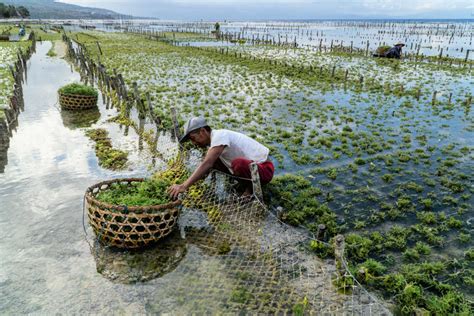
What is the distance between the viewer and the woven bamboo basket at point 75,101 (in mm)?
12539

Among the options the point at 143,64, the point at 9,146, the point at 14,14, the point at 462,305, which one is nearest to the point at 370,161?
the point at 462,305

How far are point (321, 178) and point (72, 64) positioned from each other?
2312 centimetres

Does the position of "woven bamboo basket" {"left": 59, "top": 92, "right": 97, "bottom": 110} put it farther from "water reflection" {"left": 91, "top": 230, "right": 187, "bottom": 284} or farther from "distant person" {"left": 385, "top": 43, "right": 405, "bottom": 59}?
"distant person" {"left": 385, "top": 43, "right": 405, "bottom": 59}

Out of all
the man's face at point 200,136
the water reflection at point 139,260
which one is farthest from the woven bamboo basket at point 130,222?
the man's face at point 200,136

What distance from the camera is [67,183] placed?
23.8 feet

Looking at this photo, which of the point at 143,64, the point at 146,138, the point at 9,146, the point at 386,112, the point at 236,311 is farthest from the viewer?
the point at 143,64

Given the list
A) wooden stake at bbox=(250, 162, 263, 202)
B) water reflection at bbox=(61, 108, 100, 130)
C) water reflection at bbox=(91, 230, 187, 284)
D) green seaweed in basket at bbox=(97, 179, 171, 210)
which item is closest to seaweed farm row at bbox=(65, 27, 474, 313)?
wooden stake at bbox=(250, 162, 263, 202)

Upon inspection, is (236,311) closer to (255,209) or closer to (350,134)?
(255,209)

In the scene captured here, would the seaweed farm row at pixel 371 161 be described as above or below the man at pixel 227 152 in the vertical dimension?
below

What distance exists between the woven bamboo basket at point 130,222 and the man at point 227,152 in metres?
0.41

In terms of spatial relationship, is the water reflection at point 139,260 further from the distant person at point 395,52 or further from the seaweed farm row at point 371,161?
the distant person at point 395,52

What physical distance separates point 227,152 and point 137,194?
5.59 feet

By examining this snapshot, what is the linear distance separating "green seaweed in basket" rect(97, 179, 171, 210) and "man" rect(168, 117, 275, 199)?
8.1 inches

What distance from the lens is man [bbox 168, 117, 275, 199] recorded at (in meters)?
5.39
